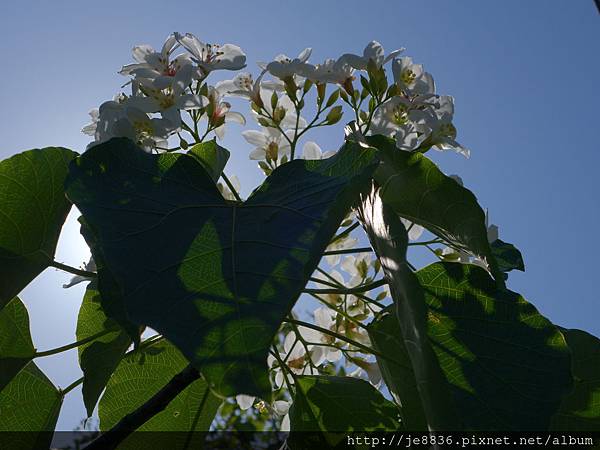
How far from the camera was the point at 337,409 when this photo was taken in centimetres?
110

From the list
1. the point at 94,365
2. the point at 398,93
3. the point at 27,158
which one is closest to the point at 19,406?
the point at 94,365

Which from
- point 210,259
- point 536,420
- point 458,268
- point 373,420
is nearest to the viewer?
point 210,259

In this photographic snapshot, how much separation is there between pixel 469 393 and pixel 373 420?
30 cm

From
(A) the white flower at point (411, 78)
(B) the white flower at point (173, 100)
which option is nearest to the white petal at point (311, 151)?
(A) the white flower at point (411, 78)

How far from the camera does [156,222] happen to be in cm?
71

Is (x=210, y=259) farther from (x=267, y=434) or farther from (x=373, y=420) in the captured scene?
(x=267, y=434)

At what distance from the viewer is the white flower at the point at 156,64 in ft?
3.73

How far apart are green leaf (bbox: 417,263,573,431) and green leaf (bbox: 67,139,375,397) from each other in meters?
0.23

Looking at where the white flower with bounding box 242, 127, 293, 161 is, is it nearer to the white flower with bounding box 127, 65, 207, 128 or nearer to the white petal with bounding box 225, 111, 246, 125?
the white petal with bounding box 225, 111, 246, 125

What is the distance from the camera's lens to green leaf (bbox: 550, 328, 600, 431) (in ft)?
3.22

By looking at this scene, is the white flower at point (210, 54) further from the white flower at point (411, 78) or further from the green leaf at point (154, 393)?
the green leaf at point (154, 393)

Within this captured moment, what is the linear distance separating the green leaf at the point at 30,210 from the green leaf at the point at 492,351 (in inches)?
20.2

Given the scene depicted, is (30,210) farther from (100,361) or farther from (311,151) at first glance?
(311,151)

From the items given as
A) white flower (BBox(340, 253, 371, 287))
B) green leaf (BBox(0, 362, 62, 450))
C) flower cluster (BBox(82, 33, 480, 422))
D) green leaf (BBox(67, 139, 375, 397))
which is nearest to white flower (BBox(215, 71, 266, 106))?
flower cluster (BBox(82, 33, 480, 422))
